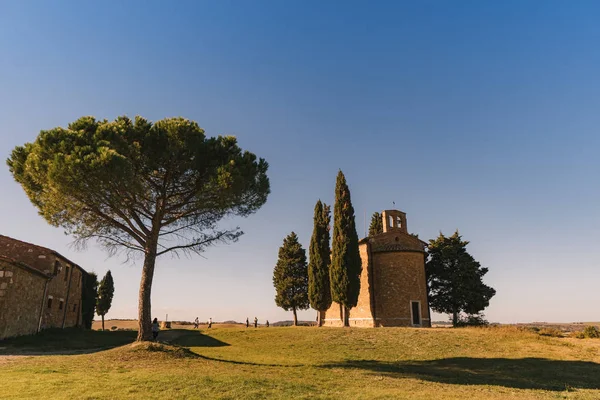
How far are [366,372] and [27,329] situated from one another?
81.1 ft

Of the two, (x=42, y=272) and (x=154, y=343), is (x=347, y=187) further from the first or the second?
(x=42, y=272)

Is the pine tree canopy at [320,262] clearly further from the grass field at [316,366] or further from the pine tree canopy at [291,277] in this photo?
the pine tree canopy at [291,277]

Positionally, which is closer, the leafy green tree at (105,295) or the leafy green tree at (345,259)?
the leafy green tree at (345,259)

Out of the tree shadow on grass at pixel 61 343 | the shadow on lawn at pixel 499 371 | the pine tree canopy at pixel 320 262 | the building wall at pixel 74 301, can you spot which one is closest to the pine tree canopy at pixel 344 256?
the pine tree canopy at pixel 320 262

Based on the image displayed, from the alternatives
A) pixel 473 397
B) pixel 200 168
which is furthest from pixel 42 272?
pixel 473 397

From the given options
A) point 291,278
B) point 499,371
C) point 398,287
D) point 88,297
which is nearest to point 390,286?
point 398,287

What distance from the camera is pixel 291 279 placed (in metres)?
46.7

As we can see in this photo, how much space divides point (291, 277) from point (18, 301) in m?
27.7

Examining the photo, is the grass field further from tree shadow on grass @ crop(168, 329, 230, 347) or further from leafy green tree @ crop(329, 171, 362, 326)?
leafy green tree @ crop(329, 171, 362, 326)

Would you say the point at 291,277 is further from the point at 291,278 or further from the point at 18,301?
the point at 18,301

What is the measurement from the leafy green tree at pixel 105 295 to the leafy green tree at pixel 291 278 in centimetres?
2544

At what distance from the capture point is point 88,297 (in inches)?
1721

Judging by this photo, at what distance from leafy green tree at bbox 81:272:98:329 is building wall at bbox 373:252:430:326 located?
31.8 m

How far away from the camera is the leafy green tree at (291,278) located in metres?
46.2
